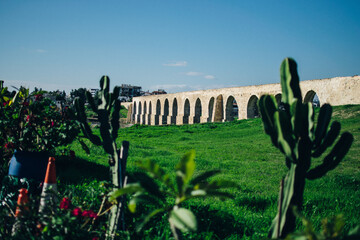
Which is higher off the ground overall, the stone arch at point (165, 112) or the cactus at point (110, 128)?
the stone arch at point (165, 112)

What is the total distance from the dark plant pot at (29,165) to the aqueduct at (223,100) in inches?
247

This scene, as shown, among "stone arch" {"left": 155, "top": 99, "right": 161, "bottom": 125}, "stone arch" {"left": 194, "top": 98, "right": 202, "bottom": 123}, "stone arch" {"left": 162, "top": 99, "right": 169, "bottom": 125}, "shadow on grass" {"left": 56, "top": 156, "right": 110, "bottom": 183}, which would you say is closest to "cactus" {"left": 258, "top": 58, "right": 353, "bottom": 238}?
"shadow on grass" {"left": 56, "top": 156, "right": 110, "bottom": 183}

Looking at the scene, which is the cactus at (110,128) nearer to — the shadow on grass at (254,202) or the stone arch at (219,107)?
the shadow on grass at (254,202)

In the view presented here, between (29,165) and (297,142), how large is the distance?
268 cm

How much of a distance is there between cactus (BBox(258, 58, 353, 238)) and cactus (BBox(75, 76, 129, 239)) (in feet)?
3.13

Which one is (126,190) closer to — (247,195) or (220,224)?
(220,224)

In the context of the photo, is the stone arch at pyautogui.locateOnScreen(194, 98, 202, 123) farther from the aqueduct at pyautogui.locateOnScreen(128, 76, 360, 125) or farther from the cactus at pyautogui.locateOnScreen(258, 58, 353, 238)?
the cactus at pyautogui.locateOnScreen(258, 58, 353, 238)

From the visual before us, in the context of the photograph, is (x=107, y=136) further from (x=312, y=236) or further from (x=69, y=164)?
(x=69, y=164)

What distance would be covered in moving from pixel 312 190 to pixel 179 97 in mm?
28088

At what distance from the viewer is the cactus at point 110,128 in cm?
186

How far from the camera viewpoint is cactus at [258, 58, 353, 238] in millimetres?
1333

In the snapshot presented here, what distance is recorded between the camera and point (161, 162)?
5.36 metres

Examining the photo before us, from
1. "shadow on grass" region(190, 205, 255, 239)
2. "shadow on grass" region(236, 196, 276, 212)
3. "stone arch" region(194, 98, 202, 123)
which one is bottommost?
"shadow on grass" region(236, 196, 276, 212)

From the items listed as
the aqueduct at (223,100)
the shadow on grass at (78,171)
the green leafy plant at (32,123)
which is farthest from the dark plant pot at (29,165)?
the aqueduct at (223,100)
